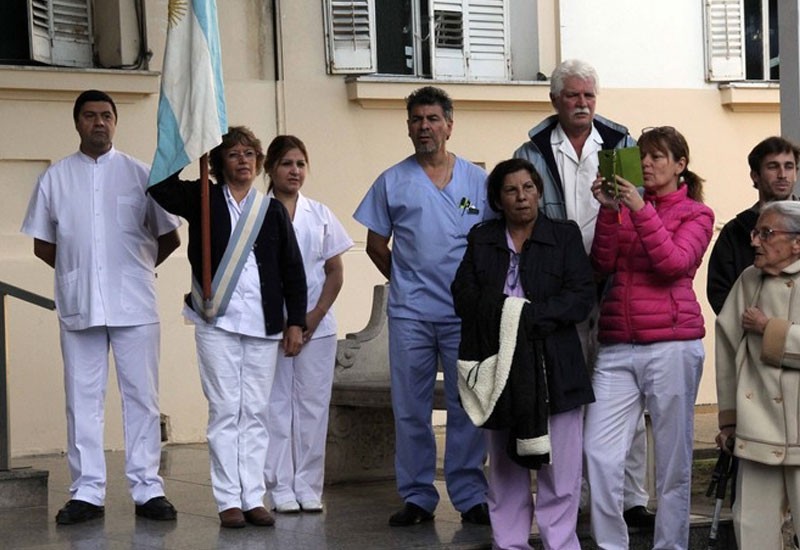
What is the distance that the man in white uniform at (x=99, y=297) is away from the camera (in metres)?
8.34

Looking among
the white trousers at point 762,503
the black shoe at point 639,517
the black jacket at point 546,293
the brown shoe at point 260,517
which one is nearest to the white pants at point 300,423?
the brown shoe at point 260,517

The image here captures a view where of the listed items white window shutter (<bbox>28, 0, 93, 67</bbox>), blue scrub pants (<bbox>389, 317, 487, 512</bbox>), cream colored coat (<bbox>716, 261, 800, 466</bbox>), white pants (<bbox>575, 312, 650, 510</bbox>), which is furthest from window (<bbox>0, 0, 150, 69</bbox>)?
cream colored coat (<bbox>716, 261, 800, 466</bbox>)

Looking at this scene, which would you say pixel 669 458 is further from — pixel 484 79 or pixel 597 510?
pixel 484 79

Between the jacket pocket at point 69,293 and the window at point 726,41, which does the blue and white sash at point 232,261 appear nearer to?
the jacket pocket at point 69,293

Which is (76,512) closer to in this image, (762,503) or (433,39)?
(762,503)

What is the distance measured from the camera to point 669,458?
24.7ft

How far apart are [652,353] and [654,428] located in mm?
340

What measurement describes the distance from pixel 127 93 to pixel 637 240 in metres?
5.13

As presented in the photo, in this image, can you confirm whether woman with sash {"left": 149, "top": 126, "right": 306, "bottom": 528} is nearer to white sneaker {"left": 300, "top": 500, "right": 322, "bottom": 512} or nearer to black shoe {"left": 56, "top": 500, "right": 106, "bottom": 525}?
white sneaker {"left": 300, "top": 500, "right": 322, "bottom": 512}

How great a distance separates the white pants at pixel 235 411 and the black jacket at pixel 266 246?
0.18 metres

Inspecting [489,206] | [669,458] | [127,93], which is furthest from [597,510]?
[127,93]

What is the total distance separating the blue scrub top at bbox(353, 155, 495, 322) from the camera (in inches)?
320

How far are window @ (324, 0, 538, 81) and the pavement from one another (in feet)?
13.0

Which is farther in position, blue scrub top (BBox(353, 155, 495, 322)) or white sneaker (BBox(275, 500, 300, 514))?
white sneaker (BBox(275, 500, 300, 514))
